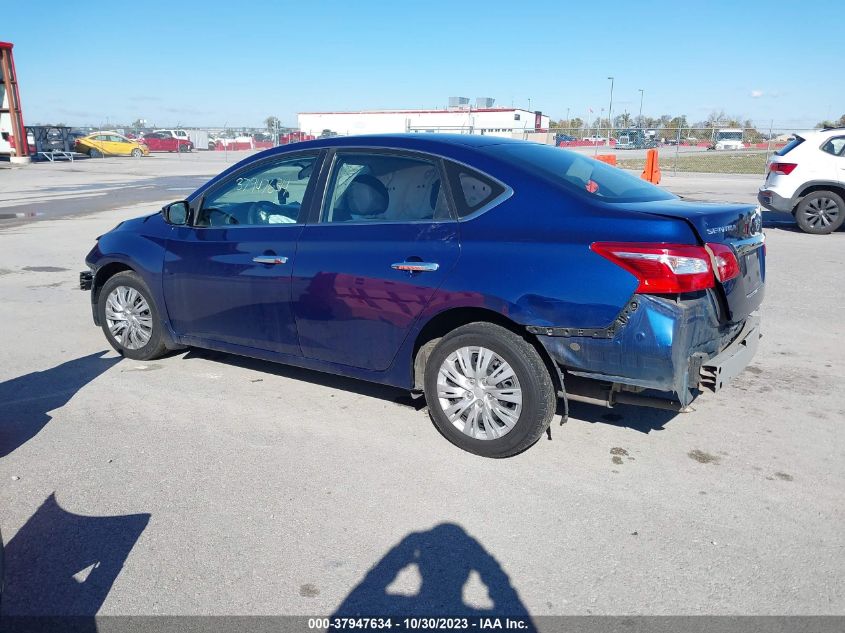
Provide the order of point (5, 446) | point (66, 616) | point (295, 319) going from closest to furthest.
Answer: point (66, 616), point (5, 446), point (295, 319)

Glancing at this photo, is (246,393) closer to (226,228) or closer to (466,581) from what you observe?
(226,228)

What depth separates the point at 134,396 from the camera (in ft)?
16.4

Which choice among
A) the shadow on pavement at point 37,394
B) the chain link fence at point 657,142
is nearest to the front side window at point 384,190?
the shadow on pavement at point 37,394

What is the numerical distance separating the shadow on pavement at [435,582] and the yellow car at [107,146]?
4832 cm

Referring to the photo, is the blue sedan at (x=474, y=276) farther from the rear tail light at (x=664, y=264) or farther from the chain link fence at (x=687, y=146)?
the chain link fence at (x=687, y=146)

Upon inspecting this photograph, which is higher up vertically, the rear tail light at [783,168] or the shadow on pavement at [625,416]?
the rear tail light at [783,168]

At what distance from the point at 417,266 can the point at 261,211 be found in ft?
4.88

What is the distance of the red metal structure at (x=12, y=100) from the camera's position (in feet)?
109

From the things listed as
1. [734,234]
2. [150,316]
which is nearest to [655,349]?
[734,234]

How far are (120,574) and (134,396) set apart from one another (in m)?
2.23

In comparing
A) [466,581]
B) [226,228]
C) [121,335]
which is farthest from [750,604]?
[121,335]

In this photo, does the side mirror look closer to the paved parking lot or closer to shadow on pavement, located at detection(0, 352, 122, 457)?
the paved parking lot

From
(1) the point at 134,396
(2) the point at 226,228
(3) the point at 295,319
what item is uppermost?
(2) the point at 226,228

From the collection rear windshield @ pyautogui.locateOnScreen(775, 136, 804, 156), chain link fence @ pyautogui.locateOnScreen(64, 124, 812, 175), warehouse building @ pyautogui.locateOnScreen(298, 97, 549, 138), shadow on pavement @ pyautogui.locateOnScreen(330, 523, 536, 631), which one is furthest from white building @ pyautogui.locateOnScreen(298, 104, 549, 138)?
shadow on pavement @ pyautogui.locateOnScreen(330, 523, 536, 631)
